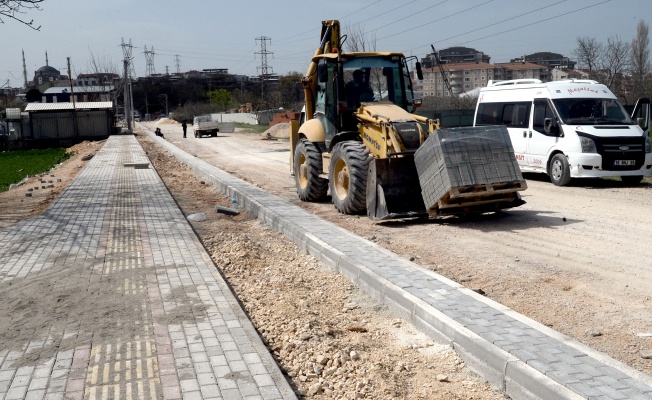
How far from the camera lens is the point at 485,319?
5.28 metres

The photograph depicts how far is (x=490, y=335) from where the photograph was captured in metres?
4.89

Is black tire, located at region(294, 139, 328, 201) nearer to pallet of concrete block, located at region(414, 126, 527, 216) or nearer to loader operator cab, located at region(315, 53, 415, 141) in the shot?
loader operator cab, located at region(315, 53, 415, 141)

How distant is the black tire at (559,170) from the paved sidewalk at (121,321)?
8.64 m

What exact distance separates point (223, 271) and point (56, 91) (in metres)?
113

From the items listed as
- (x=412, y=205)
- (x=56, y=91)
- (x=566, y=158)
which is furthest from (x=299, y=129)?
(x=56, y=91)

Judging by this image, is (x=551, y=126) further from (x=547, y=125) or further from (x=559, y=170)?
(x=559, y=170)

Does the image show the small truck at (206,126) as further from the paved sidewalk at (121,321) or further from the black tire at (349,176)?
the paved sidewalk at (121,321)

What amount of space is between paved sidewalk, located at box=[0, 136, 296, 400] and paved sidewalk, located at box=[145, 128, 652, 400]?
4.49ft

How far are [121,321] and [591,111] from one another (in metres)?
12.7

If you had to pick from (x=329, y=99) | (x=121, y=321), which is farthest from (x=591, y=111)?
(x=121, y=321)

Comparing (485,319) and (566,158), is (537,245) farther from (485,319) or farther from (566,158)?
(566,158)

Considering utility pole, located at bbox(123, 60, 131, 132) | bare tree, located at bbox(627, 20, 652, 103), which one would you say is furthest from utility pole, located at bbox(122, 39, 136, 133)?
bare tree, located at bbox(627, 20, 652, 103)

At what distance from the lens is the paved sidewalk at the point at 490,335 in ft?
13.3

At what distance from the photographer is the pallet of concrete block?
31.8ft
